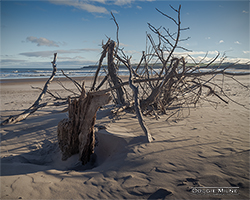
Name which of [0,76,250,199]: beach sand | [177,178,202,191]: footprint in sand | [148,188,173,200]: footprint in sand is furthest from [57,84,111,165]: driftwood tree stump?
[177,178,202,191]: footprint in sand

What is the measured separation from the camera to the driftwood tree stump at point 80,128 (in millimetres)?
2547

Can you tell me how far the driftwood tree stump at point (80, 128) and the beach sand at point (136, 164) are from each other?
168 millimetres

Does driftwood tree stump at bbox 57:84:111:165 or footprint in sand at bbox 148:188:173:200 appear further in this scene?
driftwood tree stump at bbox 57:84:111:165

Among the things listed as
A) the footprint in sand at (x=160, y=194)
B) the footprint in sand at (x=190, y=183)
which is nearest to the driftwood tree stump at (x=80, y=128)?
the footprint in sand at (x=160, y=194)

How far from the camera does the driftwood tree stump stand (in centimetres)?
255

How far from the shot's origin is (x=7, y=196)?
1635mm

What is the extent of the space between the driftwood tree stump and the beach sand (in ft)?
0.55

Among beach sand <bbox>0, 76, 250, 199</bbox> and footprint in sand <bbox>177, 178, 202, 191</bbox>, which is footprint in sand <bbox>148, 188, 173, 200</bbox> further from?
footprint in sand <bbox>177, 178, 202, 191</bbox>

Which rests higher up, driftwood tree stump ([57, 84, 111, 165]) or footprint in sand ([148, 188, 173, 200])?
driftwood tree stump ([57, 84, 111, 165])

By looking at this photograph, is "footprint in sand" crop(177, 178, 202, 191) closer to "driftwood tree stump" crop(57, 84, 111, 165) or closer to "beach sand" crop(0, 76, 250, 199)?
"beach sand" crop(0, 76, 250, 199)

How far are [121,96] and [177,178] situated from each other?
3.01m

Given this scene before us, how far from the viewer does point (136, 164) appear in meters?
2.08

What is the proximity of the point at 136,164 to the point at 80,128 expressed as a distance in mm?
1133

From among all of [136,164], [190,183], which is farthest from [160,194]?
[136,164]
